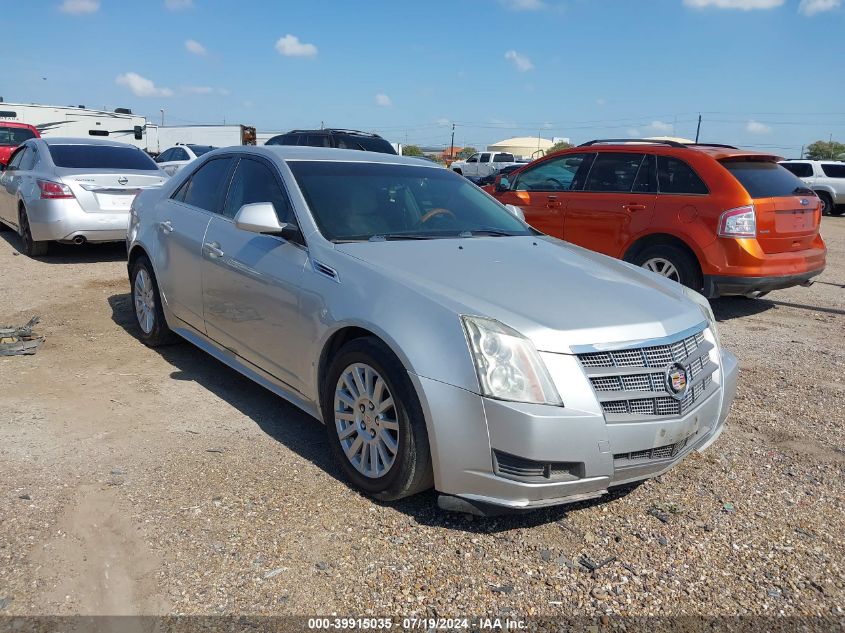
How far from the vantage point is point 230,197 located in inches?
186

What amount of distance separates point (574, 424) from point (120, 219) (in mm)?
7628

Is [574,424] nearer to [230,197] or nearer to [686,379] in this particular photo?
[686,379]

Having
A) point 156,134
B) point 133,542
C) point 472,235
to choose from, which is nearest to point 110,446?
point 133,542

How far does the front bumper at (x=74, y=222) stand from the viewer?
8.79 metres

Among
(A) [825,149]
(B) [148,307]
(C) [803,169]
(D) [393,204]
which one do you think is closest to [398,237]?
(D) [393,204]

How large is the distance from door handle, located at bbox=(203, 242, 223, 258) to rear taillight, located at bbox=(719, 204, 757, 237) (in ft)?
15.6

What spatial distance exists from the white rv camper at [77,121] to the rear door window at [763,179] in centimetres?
2324

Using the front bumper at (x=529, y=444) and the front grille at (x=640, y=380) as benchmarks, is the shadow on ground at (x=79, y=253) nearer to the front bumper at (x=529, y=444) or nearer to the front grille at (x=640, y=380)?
the front bumper at (x=529, y=444)

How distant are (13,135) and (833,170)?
967 inches

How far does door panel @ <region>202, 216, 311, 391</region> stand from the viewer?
3.84 metres

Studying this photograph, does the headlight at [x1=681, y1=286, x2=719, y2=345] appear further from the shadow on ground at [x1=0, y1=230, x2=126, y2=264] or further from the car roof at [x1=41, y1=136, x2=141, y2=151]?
the car roof at [x1=41, y1=136, x2=141, y2=151]

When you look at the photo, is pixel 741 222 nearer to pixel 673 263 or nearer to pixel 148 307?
pixel 673 263

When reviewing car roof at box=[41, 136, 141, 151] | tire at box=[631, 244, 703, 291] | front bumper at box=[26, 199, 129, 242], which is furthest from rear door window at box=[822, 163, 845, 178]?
front bumper at box=[26, 199, 129, 242]

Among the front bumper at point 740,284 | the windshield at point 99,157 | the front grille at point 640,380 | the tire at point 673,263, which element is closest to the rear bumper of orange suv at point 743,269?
the front bumper at point 740,284
